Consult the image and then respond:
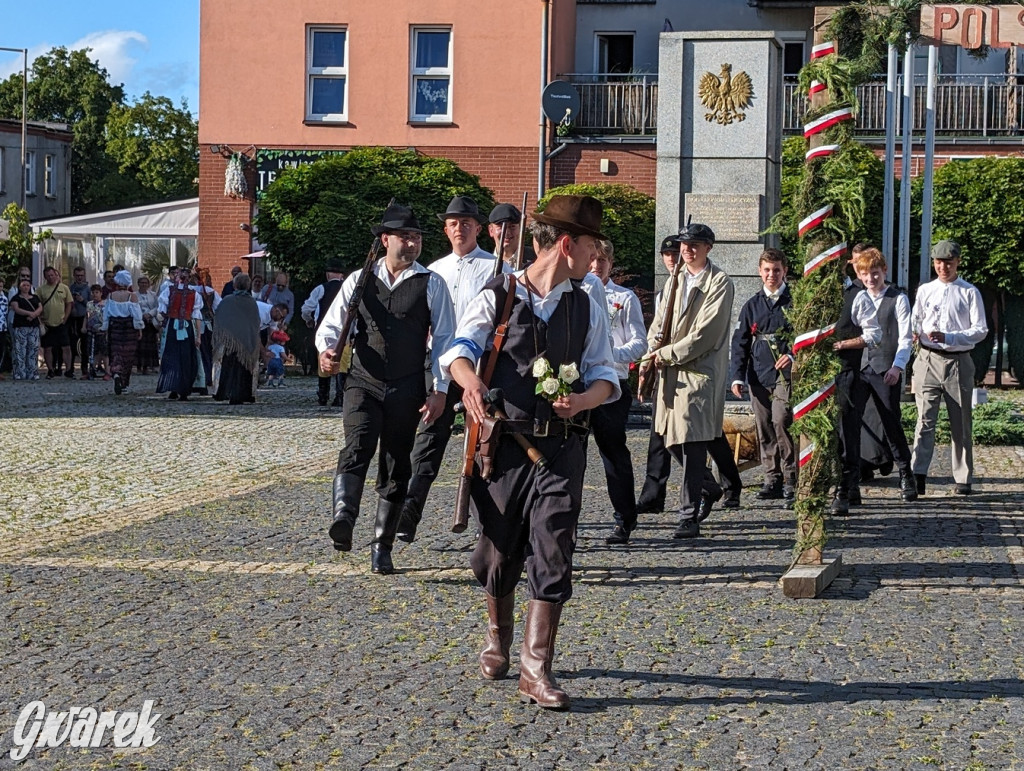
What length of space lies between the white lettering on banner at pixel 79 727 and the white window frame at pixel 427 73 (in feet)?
92.6

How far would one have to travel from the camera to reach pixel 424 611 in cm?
737

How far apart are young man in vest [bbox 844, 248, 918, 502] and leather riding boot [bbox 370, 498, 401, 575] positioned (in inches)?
174

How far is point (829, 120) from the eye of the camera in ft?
27.5

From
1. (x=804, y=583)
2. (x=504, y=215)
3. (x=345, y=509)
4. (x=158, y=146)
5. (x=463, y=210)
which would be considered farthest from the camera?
(x=158, y=146)

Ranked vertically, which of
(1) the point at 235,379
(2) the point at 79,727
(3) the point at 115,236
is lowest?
(2) the point at 79,727

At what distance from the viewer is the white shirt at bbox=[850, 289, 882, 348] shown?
444 inches

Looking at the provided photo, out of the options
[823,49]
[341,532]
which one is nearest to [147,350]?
[341,532]

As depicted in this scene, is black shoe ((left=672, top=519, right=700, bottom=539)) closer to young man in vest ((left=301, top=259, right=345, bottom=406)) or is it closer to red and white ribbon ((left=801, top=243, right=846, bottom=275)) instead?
red and white ribbon ((left=801, top=243, right=846, bottom=275))

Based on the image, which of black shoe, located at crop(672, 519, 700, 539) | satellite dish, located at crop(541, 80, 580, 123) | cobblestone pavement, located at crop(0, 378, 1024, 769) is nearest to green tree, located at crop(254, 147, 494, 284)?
satellite dish, located at crop(541, 80, 580, 123)

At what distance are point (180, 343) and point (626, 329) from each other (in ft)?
42.2

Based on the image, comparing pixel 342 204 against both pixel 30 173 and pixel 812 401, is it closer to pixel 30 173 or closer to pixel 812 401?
pixel 812 401

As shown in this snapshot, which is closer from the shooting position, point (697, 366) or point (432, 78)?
point (697, 366)

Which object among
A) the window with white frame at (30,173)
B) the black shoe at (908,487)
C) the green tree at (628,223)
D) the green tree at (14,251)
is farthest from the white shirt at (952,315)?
the window with white frame at (30,173)

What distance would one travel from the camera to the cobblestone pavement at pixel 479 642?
524 centimetres
